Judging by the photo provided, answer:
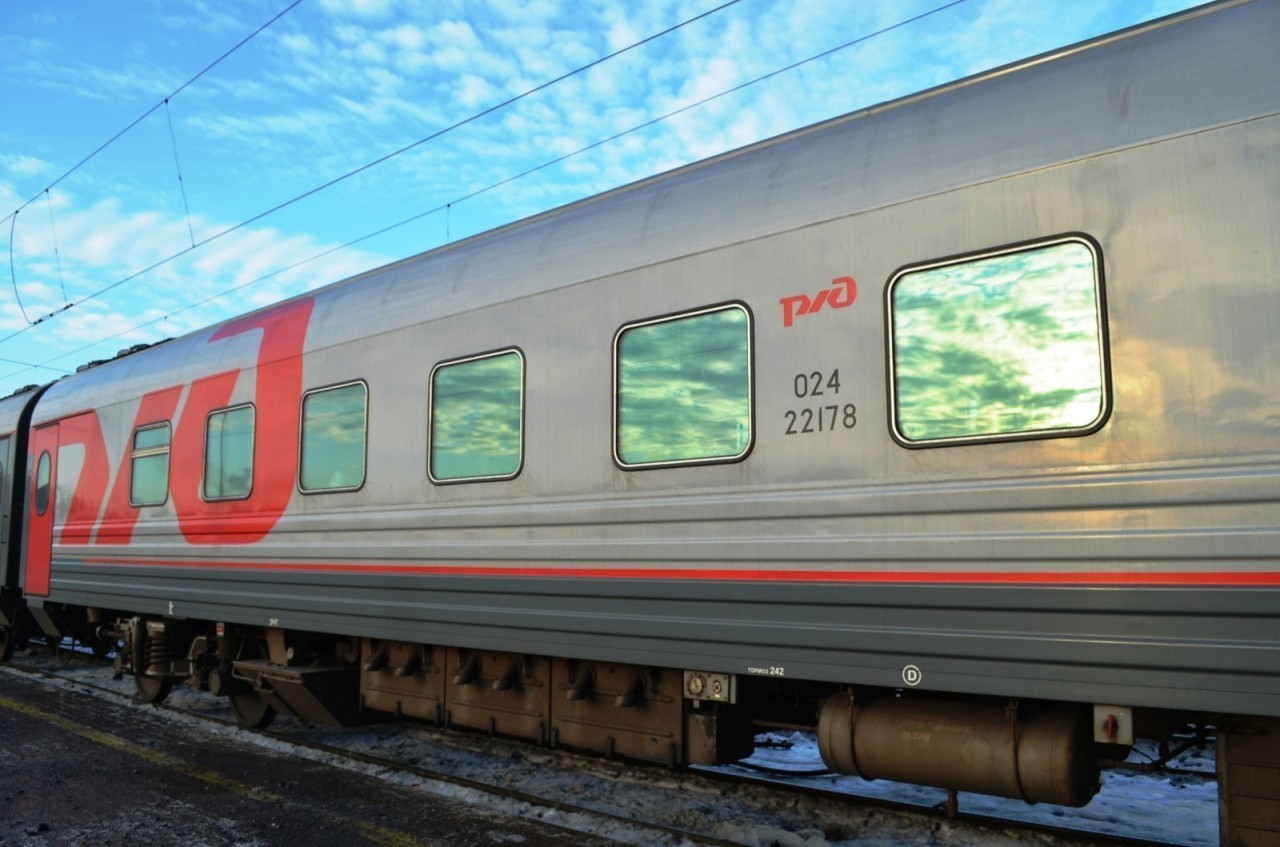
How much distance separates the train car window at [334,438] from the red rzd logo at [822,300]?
343 centimetres

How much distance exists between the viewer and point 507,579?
580 cm

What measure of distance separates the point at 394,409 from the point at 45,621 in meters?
7.66

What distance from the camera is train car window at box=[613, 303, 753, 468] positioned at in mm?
4883

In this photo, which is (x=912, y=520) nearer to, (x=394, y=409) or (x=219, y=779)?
(x=394, y=409)

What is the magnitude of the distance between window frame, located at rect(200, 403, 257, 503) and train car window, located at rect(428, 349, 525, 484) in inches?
91.2

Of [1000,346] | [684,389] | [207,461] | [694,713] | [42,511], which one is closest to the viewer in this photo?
[1000,346]

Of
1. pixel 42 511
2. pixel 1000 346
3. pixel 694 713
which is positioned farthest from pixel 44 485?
pixel 1000 346

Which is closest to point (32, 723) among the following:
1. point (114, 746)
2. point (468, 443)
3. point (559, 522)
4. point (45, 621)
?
point (114, 746)

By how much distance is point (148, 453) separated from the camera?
9469 mm

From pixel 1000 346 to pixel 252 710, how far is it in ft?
24.3

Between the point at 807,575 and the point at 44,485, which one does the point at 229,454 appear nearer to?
the point at 44,485

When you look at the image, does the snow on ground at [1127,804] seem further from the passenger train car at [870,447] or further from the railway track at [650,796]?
the passenger train car at [870,447]

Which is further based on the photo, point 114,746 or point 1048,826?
point 114,746

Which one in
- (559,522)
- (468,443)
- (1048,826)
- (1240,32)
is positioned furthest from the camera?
(468,443)
